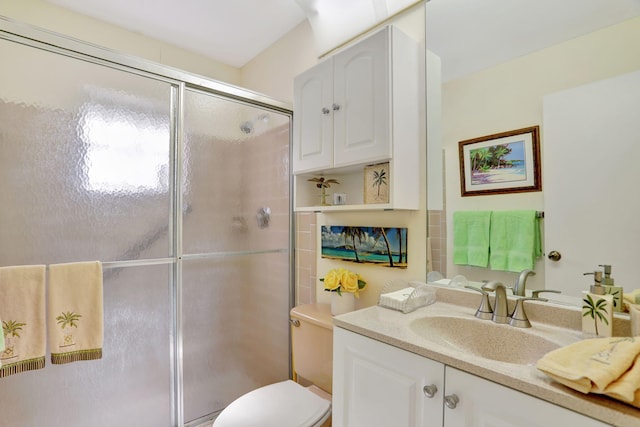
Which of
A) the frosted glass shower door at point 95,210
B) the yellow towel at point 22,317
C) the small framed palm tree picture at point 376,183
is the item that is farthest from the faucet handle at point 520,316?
the yellow towel at point 22,317

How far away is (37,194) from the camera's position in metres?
1.33

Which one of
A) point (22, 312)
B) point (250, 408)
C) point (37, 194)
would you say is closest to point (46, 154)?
point (37, 194)

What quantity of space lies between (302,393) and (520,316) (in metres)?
1.01

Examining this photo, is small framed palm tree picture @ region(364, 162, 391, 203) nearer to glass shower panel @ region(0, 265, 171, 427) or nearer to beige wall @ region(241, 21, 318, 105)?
beige wall @ region(241, 21, 318, 105)

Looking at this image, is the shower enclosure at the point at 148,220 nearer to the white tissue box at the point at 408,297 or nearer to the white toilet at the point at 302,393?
the white toilet at the point at 302,393

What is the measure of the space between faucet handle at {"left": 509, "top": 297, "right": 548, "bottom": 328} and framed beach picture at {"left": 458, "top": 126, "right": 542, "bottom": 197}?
392 millimetres

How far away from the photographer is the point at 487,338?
1.10 m

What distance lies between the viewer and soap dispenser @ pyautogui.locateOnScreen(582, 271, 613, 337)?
911 mm

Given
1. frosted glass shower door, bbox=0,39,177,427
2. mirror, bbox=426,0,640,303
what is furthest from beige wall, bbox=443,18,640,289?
frosted glass shower door, bbox=0,39,177,427

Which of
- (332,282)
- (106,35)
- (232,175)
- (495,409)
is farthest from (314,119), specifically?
(106,35)

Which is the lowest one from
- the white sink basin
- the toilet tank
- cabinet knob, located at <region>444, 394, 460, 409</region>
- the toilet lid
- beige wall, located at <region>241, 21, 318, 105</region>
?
the toilet lid

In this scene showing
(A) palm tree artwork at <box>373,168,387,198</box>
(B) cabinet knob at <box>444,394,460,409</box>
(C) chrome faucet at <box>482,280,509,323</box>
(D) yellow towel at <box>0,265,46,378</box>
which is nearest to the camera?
(B) cabinet knob at <box>444,394,460,409</box>

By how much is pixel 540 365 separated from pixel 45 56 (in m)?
2.03

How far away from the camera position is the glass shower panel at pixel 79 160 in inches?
50.8
